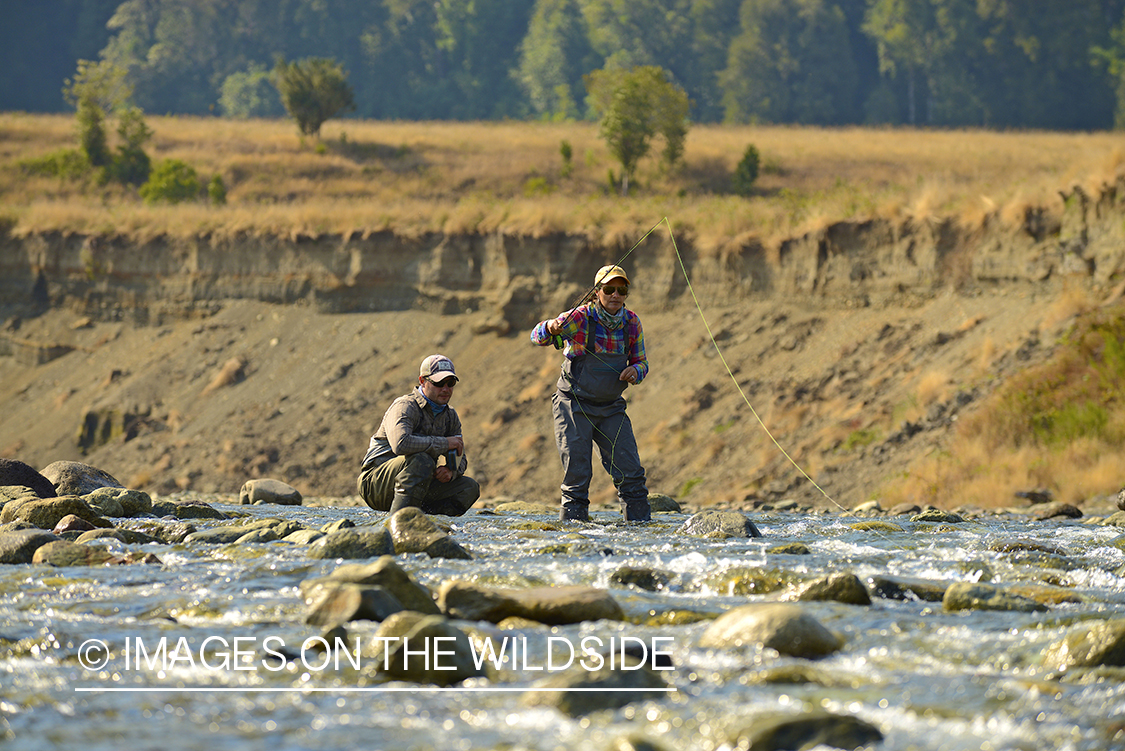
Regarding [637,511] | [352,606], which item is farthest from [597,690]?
[637,511]

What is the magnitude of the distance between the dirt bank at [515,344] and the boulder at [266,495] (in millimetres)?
5027

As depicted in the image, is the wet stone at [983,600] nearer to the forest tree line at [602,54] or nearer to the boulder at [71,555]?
the boulder at [71,555]

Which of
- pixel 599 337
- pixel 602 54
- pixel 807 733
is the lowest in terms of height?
pixel 807 733

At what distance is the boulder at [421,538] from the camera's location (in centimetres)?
735

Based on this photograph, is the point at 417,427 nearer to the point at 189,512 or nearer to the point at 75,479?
the point at 189,512

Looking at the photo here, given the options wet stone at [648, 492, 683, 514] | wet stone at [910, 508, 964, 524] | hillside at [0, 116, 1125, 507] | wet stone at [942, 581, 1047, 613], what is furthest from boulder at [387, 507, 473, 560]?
hillside at [0, 116, 1125, 507]

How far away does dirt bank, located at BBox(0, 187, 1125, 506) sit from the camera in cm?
1705

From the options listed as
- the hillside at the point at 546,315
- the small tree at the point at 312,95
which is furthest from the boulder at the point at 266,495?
the small tree at the point at 312,95

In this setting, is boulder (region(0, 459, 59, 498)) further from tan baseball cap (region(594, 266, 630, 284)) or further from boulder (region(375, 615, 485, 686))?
boulder (region(375, 615, 485, 686))

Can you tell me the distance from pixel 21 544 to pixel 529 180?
3645 centimetres

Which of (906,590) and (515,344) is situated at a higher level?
(515,344)

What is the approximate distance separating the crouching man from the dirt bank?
23.9ft

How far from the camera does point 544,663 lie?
498cm

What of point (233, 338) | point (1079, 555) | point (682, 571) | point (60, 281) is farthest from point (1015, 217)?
→ point (60, 281)
